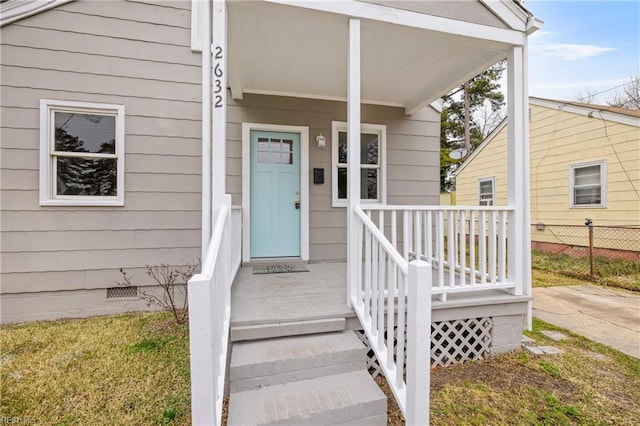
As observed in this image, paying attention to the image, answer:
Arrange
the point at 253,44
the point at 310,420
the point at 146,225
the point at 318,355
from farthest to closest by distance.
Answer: the point at 146,225, the point at 253,44, the point at 318,355, the point at 310,420

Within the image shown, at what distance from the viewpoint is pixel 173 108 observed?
3.72m

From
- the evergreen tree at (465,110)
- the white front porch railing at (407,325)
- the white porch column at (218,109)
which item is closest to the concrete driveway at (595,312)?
the white front porch railing at (407,325)

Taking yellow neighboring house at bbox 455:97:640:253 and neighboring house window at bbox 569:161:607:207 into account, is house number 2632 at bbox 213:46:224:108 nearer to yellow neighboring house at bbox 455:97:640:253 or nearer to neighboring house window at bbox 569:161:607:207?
yellow neighboring house at bbox 455:97:640:253

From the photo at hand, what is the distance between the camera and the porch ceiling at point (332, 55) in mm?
2578

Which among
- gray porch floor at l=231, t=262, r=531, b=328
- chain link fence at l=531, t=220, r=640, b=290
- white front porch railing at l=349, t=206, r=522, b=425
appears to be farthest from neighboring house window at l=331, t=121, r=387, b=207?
chain link fence at l=531, t=220, r=640, b=290

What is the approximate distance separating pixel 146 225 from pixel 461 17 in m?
4.16

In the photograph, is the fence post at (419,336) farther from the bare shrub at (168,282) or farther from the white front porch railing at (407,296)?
the bare shrub at (168,282)

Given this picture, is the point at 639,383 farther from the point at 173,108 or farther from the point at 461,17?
the point at 173,108

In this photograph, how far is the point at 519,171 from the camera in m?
2.79

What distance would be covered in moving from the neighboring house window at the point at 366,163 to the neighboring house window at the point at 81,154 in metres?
2.83

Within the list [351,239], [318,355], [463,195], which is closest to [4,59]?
[351,239]

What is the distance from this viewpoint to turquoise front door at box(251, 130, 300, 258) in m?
4.16

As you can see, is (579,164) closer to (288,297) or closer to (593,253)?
(593,253)

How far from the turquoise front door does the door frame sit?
0.06 metres
